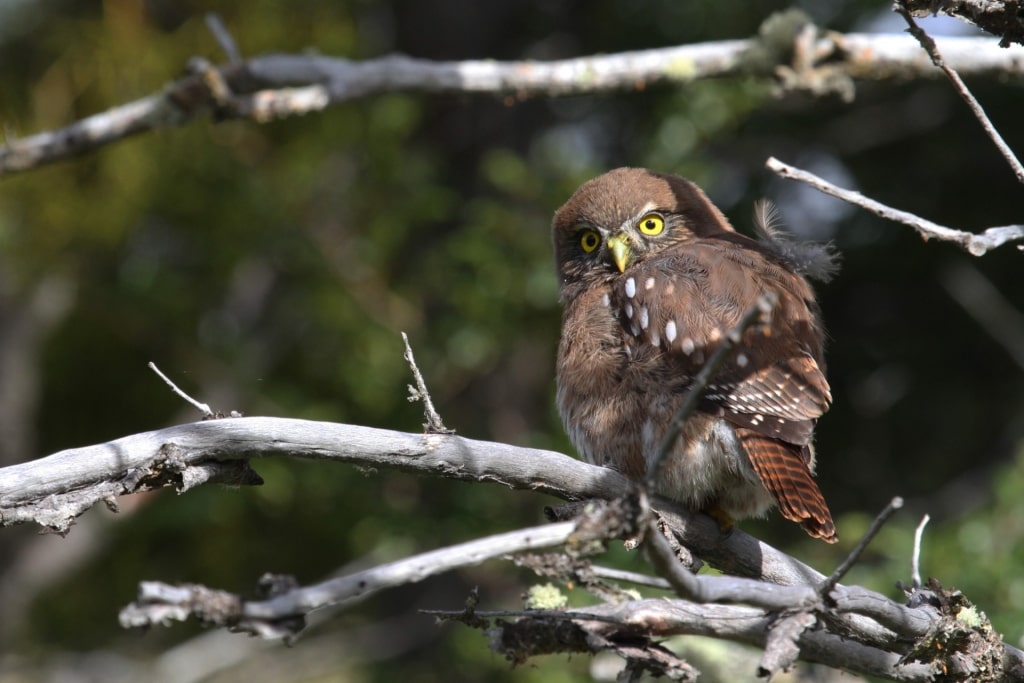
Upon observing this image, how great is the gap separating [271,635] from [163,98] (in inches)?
141

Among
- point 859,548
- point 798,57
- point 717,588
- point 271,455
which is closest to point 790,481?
point 717,588

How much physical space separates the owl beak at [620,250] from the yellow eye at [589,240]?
131mm

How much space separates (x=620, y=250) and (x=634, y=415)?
882 mm

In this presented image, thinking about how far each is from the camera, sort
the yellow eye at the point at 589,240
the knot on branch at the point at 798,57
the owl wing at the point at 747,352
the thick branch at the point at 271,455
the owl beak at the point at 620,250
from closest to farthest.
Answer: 1. the thick branch at the point at 271,455
2. the owl wing at the point at 747,352
3. the owl beak at the point at 620,250
4. the yellow eye at the point at 589,240
5. the knot on branch at the point at 798,57

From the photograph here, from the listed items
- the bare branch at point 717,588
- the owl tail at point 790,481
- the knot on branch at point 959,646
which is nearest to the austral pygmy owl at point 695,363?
the owl tail at point 790,481

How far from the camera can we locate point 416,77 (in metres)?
4.93

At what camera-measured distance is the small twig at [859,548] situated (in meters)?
1.85

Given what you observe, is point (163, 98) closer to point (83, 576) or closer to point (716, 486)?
point (716, 486)

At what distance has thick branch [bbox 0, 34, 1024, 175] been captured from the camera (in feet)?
15.6

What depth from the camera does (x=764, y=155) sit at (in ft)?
23.5

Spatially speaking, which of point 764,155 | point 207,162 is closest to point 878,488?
point 764,155

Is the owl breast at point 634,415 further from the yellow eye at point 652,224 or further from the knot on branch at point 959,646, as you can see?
the knot on branch at point 959,646

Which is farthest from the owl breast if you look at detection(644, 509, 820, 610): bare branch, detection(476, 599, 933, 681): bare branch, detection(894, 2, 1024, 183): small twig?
detection(894, 2, 1024, 183): small twig

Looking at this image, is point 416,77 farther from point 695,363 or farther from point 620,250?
point 695,363
